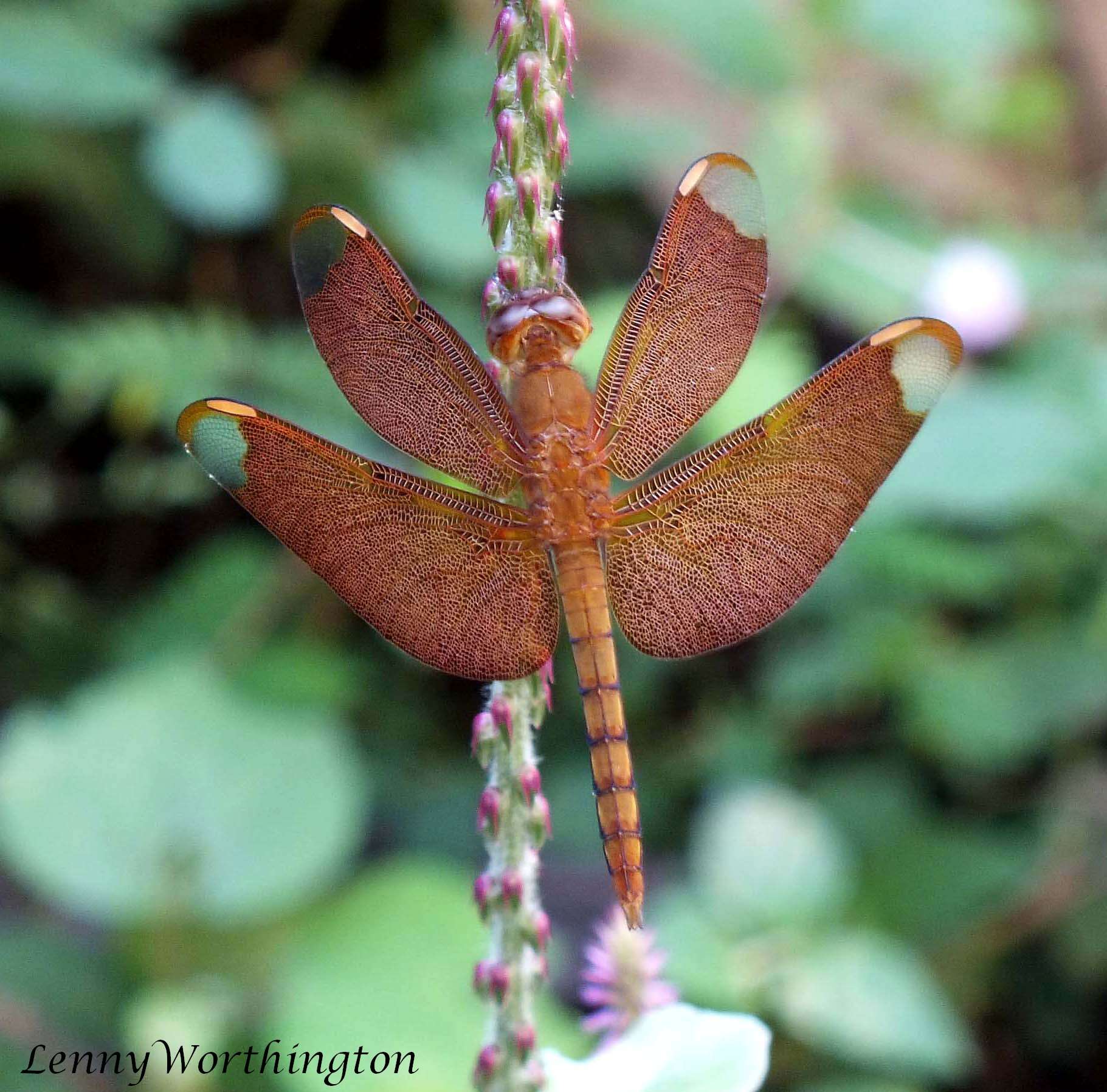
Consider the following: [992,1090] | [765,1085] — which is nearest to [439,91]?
[765,1085]

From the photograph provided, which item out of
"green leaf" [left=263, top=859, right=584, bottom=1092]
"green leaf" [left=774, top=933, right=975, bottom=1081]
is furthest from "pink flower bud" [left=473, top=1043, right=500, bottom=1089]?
"green leaf" [left=774, top=933, right=975, bottom=1081]

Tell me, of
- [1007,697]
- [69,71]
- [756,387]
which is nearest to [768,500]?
[756,387]

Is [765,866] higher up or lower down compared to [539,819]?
higher up

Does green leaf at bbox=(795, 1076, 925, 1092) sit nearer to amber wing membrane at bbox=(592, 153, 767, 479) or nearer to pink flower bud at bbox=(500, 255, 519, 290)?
amber wing membrane at bbox=(592, 153, 767, 479)

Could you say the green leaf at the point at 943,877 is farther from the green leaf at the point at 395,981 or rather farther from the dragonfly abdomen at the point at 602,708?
the dragonfly abdomen at the point at 602,708

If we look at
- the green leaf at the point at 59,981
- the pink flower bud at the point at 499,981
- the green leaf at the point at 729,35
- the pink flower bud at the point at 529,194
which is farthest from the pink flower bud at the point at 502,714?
the green leaf at the point at 729,35

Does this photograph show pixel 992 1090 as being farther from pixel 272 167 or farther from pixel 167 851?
pixel 272 167

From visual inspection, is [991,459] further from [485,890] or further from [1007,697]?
[485,890]
